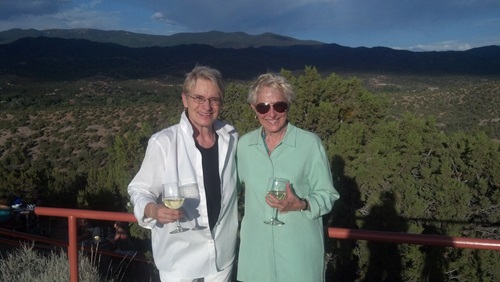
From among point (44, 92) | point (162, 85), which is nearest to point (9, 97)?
point (44, 92)

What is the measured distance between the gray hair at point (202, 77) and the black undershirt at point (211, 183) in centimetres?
32

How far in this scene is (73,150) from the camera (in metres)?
37.4

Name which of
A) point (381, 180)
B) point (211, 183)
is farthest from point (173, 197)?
point (381, 180)

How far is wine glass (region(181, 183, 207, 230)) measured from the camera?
A: 258 cm

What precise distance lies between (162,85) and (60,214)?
2570 inches

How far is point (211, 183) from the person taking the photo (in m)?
2.71

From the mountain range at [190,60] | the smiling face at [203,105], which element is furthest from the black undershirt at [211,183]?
the mountain range at [190,60]

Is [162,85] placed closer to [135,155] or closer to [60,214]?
[135,155]

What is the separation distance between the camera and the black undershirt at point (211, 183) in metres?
2.70

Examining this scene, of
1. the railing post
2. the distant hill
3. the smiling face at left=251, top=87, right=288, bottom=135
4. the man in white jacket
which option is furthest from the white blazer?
the distant hill

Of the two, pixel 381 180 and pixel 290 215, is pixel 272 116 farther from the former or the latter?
pixel 381 180

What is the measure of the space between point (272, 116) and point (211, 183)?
480mm

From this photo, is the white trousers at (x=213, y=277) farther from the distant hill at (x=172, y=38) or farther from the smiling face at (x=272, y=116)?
the distant hill at (x=172, y=38)

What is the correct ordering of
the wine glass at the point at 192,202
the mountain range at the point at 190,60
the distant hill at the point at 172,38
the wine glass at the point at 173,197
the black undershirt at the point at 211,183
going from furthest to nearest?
the distant hill at the point at 172,38
the mountain range at the point at 190,60
the black undershirt at the point at 211,183
the wine glass at the point at 192,202
the wine glass at the point at 173,197
